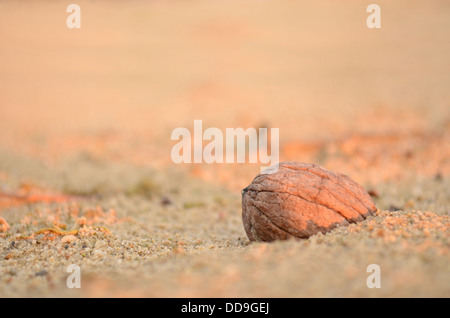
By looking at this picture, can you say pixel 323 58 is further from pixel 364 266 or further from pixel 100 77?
pixel 364 266

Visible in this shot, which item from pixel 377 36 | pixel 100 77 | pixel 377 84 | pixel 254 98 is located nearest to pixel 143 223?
pixel 254 98

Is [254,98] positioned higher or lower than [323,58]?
lower

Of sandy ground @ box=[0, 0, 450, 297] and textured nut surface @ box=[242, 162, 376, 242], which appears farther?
textured nut surface @ box=[242, 162, 376, 242]

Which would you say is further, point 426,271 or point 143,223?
point 143,223

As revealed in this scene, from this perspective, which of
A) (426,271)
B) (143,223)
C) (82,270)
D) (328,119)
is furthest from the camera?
(328,119)

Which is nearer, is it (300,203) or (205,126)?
(300,203)
